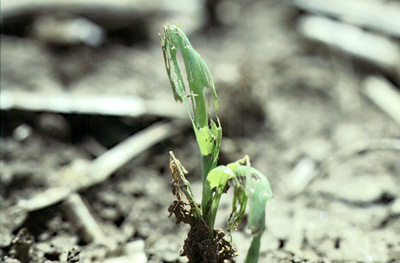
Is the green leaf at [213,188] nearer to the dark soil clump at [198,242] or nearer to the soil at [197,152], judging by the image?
the dark soil clump at [198,242]

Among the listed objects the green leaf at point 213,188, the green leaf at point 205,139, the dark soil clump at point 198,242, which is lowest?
the dark soil clump at point 198,242

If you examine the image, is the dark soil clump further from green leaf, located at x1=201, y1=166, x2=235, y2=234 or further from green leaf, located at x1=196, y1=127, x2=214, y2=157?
green leaf, located at x1=196, y1=127, x2=214, y2=157

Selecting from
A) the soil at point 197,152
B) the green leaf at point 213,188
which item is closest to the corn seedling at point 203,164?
the green leaf at point 213,188

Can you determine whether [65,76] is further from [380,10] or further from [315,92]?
[380,10]

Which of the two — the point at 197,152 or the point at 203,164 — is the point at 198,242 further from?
the point at 197,152

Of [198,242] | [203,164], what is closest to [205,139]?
[203,164]

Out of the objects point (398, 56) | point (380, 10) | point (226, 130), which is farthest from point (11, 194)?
point (380, 10)

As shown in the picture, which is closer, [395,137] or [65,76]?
[395,137]

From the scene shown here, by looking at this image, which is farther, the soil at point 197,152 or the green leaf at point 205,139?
the soil at point 197,152

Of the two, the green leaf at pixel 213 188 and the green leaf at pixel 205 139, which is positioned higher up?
the green leaf at pixel 205 139
